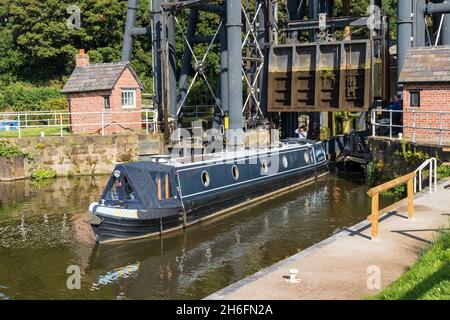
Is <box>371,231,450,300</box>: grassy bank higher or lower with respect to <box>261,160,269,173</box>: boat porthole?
lower

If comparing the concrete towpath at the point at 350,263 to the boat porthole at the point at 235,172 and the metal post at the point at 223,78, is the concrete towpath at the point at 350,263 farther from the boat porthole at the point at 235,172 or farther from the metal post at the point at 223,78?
the metal post at the point at 223,78

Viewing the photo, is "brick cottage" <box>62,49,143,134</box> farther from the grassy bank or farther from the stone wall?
the grassy bank

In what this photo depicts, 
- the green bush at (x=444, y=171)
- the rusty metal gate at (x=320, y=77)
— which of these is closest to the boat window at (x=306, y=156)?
the rusty metal gate at (x=320, y=77)

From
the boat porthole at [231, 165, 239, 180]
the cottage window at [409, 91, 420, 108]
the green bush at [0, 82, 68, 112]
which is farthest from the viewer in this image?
the green bush at [0, 82, 68, 112]

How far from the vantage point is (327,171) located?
92.5 feet

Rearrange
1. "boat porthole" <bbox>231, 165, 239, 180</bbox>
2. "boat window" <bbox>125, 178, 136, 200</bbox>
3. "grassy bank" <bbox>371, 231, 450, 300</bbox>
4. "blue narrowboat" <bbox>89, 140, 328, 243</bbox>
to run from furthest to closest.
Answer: "boat porthole" <bbox>231, 165, 239, 180</bbox>, "boat window" <bbox>125, 178, 136, 200</bbox>, "blue narrowboat" <bbox>89, 140, 328, 243</bbox>, "grassy bank" <bbox>371, 231, 450, 300</bbox>

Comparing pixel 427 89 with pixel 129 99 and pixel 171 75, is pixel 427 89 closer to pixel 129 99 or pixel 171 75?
pixel 171 75

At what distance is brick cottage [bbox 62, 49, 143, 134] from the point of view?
29.4 m

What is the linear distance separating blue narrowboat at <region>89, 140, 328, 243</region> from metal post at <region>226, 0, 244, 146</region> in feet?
9.72

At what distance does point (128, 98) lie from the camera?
30.2 metres

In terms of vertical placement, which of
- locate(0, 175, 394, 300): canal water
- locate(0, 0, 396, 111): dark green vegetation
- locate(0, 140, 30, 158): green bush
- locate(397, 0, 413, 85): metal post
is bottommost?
locate(0, 175, 394, 300): canal water

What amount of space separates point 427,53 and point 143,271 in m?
15.2

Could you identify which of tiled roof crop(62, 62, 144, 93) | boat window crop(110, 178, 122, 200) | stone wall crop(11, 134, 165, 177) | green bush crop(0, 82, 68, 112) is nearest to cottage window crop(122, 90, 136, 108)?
tiled roof crop(62, 62, 144, 93)

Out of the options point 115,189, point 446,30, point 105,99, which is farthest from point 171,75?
point 115,189
